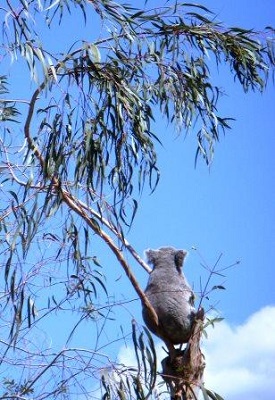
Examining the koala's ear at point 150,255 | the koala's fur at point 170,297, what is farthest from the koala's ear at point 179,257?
the koala's ear at point 150,255

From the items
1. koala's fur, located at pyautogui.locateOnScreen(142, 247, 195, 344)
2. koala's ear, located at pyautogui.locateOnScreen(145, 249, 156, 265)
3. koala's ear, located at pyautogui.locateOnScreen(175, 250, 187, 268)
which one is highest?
koala's ear, located at pyautogui.locateOnScreen(145, 249, 156, 265)

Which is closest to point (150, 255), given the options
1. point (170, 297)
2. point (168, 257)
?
point (168, 257)

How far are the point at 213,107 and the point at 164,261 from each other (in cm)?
94

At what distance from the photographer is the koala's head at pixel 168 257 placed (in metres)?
4.52

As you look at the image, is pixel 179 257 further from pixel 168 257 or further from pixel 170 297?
pixel 170 297

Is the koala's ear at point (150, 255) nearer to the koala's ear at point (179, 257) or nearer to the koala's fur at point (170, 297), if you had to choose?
the koala's fur at point (170, 297)

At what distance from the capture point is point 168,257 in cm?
453

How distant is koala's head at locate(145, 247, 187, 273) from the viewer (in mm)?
4520

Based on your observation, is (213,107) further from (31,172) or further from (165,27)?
(31,172)

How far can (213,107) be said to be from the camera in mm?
4895

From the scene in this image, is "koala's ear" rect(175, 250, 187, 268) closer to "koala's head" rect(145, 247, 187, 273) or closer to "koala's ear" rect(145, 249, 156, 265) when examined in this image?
"koala's head" rect(145, 247, 187, 273)

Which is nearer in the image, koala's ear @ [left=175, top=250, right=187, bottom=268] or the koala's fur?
the koala's fur

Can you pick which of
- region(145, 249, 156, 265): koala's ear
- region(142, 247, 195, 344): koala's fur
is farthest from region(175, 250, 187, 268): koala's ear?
region(145, 249, 156, 265): koala's ear

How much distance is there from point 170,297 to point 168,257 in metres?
0.23
